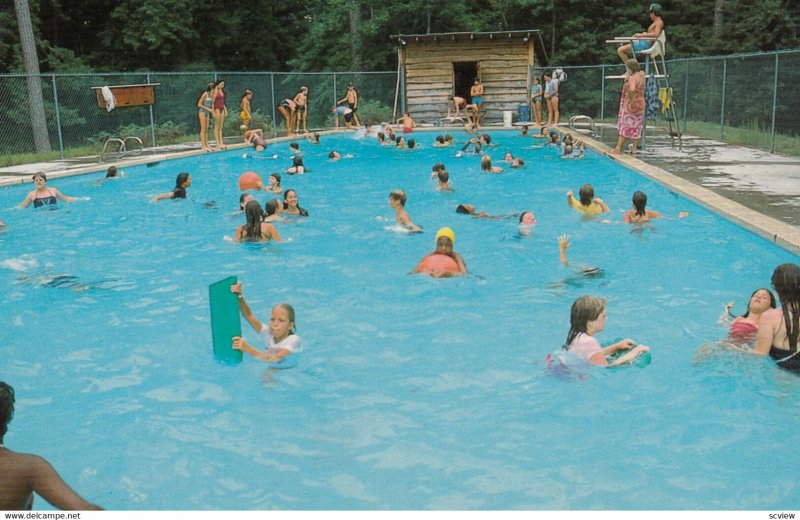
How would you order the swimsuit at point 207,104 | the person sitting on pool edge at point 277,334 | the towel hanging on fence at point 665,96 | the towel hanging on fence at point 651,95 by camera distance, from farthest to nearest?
the swimsuit at point 207,104
the towel hanging on fence at point 665,96
the towel hanging on fence at point 651,95
the person sitting on pool edge at point 277,334

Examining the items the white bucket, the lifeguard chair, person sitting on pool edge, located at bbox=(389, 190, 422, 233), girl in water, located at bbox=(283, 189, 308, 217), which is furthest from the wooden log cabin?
person sitting on pool edge, located at bbox=(389, 190, 422, 233)

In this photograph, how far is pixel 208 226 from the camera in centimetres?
1270

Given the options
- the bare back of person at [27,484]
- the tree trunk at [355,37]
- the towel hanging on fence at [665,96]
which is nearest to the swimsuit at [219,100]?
the towel hanging on fence at [665,96]

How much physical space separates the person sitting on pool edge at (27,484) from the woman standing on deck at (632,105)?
1599 centimetres

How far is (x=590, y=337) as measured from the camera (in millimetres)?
5793

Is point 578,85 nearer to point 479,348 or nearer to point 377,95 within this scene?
point 377,95

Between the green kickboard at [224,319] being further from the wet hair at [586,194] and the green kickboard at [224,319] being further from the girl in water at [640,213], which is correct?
the wet hair at [586,194]

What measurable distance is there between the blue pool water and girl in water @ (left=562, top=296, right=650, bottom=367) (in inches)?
5.1

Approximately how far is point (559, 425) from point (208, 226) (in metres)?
8.63

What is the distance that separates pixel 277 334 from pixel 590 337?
239 centimetres

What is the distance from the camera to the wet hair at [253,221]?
1045cm

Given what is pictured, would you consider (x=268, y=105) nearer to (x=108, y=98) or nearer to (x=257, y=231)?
(x=108, y=98)

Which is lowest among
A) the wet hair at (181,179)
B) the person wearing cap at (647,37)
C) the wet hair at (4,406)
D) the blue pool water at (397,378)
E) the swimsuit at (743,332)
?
the blue pool water at (397,378)

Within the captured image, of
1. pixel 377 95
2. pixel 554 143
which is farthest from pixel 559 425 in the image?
pixel 377 95
